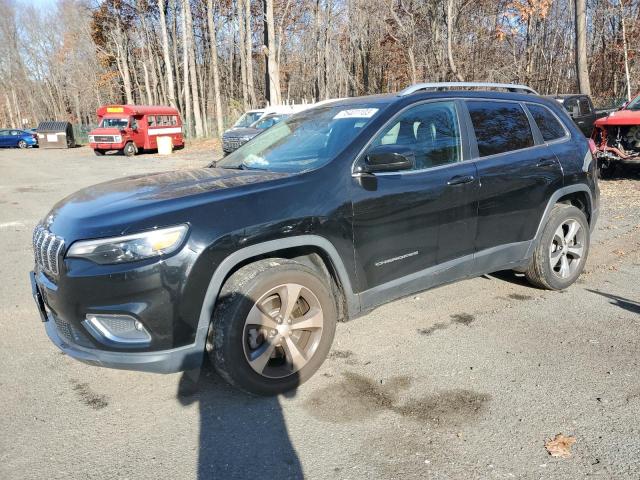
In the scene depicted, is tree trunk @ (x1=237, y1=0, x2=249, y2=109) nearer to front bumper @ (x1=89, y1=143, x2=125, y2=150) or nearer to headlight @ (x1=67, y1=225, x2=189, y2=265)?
front bumper @ (x1=89, y1=143, x2=125, y2=150)

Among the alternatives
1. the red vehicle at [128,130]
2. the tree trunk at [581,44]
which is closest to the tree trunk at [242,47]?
the red vehicle at [128,130]

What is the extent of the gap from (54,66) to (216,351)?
7318cm

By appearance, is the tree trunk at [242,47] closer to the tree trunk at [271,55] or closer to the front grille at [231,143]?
the tree trunk at [271,55]

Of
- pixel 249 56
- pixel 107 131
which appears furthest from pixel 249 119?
pixel 249 56

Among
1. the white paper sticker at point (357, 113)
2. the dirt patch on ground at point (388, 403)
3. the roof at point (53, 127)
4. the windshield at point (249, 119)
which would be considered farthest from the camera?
the roof at point (53, 127)

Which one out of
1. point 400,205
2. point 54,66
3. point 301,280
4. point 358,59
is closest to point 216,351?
point 301,280

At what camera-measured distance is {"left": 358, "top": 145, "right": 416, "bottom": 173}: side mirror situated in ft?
10.8

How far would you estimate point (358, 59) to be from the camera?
40562mm

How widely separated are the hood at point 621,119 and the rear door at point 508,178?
7452 mm

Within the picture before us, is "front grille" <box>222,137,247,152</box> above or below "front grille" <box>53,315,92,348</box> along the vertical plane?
above

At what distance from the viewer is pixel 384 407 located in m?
2.96

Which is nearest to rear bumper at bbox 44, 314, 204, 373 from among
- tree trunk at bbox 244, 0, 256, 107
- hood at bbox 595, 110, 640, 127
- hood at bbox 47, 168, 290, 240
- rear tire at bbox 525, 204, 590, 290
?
hood at bbox 47, 168, 290, 240

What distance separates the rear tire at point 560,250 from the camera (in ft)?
14.9

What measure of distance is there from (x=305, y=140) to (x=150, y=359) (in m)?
1.98
